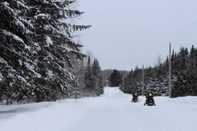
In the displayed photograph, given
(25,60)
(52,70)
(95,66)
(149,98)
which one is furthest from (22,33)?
(95,66)

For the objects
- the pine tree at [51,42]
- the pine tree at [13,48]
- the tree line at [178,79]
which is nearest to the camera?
the pine tree at [13,48]

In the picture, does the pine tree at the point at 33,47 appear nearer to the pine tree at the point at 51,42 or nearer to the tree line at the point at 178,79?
the pine tree at the point at 51,42

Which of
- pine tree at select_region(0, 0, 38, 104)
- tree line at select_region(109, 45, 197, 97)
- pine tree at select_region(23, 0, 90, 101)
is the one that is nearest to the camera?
pine tree at select_region(0, 0, 38, 104)

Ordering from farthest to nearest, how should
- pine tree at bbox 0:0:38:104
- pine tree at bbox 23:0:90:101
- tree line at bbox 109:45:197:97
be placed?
tree line at bbox 109:45:197:97
pine tree at bbox 23:0:90:101
pine tree at bbox 0:0:38:104

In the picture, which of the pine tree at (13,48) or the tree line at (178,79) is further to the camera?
→ the tree line at (178,79)

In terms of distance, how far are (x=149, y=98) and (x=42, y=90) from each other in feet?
39.5

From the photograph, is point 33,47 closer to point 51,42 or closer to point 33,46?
point 33,46

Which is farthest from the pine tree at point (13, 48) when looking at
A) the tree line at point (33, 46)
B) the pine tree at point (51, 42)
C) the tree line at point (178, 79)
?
the tree line at point (178, 79)

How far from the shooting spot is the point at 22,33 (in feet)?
31.7

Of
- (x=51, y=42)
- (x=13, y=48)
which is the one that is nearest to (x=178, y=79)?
(x=51, y=42)

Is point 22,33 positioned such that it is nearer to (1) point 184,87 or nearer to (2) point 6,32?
(2) point 6,32

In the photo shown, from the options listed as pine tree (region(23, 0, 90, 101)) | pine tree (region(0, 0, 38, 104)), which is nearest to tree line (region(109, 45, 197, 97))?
pine tree (region(23, 0, 90, 101))

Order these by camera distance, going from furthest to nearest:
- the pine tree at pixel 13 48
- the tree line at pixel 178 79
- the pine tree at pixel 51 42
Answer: the tree line at pixel 178 79 < the pine tree at pixel 51 42 < the pine tree at pixel 13 48

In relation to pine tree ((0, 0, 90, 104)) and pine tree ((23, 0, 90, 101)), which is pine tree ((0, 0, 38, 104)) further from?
pine tree ((23, 0, 90, 101))
